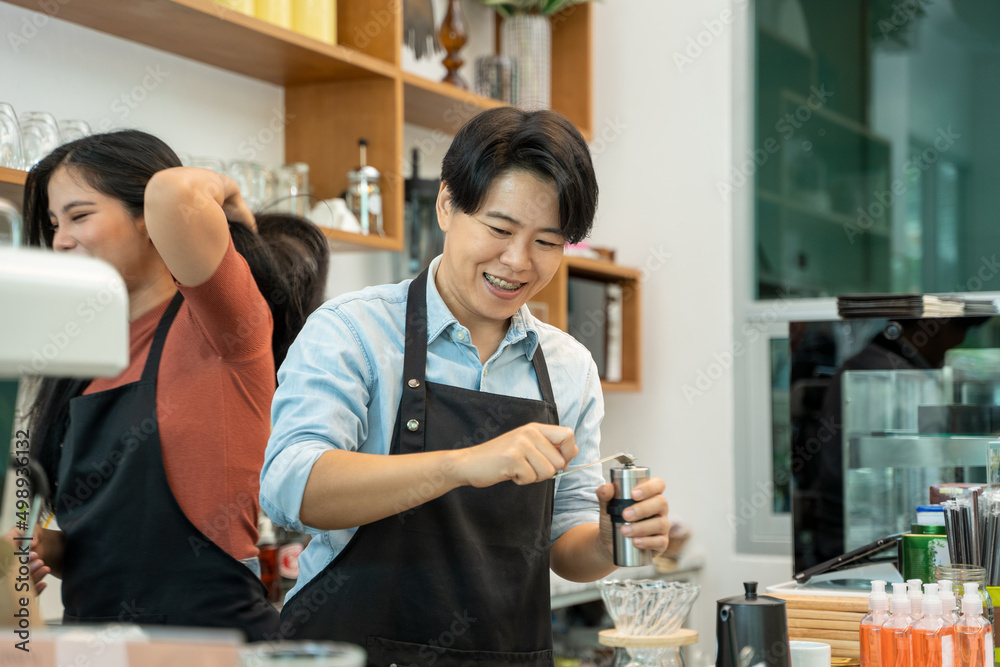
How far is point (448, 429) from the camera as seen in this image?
56.8 inches

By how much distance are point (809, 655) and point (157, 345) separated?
108 centimetres

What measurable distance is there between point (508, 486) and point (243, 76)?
1.79 meters

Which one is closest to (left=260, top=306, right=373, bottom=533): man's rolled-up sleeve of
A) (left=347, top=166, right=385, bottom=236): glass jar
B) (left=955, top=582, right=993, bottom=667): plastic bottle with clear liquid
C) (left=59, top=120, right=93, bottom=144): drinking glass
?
(left=955, top=582, right=993, bottom=667): plastic bottle with clear liquid

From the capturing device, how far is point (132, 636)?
2.53 ft

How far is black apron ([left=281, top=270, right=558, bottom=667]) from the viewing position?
1370 mm

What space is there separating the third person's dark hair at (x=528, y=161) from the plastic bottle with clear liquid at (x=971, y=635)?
28.2 inches

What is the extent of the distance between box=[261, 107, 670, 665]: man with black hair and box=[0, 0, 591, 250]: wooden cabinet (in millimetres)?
1178

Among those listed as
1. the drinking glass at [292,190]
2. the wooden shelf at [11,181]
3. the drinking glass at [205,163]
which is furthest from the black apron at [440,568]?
the drinking glass at [292,190]

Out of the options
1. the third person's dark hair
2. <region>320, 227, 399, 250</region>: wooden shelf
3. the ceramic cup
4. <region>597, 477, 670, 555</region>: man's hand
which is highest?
<region>320, 227, 399, 250</region>: wooden shelf

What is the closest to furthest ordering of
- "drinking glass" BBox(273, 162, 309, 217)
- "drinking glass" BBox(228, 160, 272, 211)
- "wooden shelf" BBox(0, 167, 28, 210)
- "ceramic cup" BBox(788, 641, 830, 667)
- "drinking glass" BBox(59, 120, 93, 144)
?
"ceramic cup" BBox(788, 641, 830, 667) → "wooden shelf" BBox(0, 167, 28, 210) → "drinking glass" BBox(59, 120, 93, 144) → "drinking glass" BBox(228, 160, 272, 211) → "drinking glass" BBox(273, 162, 309, 217)

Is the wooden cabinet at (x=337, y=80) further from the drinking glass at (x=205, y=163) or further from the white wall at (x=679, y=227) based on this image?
the white wall at (x=679, y=227)

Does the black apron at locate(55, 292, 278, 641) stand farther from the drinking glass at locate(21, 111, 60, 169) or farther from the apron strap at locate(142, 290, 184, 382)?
the drinking glass at locate(21, 111, 60, 169)

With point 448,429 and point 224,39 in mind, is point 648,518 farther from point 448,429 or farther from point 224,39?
point 224,39

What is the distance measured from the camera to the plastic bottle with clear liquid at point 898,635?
1.30m
